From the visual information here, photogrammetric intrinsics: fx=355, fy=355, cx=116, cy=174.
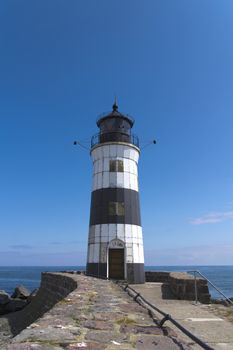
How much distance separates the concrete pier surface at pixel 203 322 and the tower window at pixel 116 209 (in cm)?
725

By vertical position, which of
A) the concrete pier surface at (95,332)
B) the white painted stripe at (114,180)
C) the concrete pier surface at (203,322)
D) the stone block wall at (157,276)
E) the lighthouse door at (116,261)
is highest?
the white painted stripe at (114,180)

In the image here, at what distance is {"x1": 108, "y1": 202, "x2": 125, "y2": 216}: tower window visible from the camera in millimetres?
18344

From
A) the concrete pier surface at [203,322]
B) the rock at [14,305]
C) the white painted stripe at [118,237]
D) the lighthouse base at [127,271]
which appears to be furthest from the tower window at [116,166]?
the rock at [14,305]

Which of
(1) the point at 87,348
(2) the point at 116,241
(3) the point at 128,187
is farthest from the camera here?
(3) the point at 128,187

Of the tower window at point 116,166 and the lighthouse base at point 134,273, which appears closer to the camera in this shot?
the lighthouse base at point 134,273

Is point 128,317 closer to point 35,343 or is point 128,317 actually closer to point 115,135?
point 35,343

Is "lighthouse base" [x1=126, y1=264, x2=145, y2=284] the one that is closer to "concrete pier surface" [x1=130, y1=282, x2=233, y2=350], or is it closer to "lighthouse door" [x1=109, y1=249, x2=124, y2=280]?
"lighthouse door" [x1=109, y1=249, x2=124, y2=280]

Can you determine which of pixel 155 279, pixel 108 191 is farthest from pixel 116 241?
pixel 155 279

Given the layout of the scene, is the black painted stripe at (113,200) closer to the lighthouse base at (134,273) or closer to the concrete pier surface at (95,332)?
the lighthouse base at (134,273)

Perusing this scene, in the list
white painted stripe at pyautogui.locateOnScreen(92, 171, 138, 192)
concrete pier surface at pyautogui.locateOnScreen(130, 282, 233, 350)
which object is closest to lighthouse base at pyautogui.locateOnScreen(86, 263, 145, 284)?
white painted stripe at pyautogui.locateOnScreen(92, 171, 138, 192)

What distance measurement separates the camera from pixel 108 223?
18.2 metres

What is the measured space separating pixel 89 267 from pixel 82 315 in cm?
1276

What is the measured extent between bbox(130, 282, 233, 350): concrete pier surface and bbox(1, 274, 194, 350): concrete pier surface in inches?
26.2

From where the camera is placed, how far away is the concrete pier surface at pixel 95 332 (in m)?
3.92
